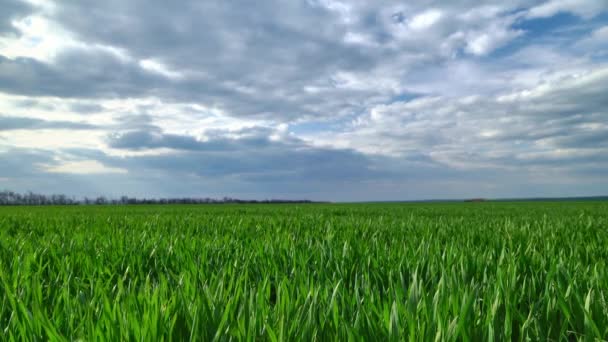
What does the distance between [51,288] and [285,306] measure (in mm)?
1489

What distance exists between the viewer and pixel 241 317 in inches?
50.1

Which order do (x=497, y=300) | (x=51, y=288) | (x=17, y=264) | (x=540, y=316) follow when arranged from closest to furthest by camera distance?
(x=497, y=300), (x=540, y=316), (x=51, y=288), (x=17, y=264)

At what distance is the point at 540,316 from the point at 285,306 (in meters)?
1.01

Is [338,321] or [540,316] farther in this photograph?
[540,316]

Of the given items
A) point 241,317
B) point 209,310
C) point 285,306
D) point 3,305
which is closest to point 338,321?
point 285,306

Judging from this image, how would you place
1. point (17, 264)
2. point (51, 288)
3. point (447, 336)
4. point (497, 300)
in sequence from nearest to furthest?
point (447, 336), point (497, 300), point (51, 288), point (17, 264)

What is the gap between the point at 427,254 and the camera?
8.87ft

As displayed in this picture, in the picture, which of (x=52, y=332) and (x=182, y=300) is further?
(x=182, y=300)

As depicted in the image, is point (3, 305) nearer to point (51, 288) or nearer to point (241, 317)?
point (51, 288)

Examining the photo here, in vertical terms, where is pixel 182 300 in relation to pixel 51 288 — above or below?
above

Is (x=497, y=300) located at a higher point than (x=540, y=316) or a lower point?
higher

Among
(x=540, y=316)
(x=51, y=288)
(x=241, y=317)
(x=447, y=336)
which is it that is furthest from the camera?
(x=51, y=288)

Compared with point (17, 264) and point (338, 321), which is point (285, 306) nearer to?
point (338, 321)

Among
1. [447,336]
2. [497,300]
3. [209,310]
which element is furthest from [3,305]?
[497,300]
